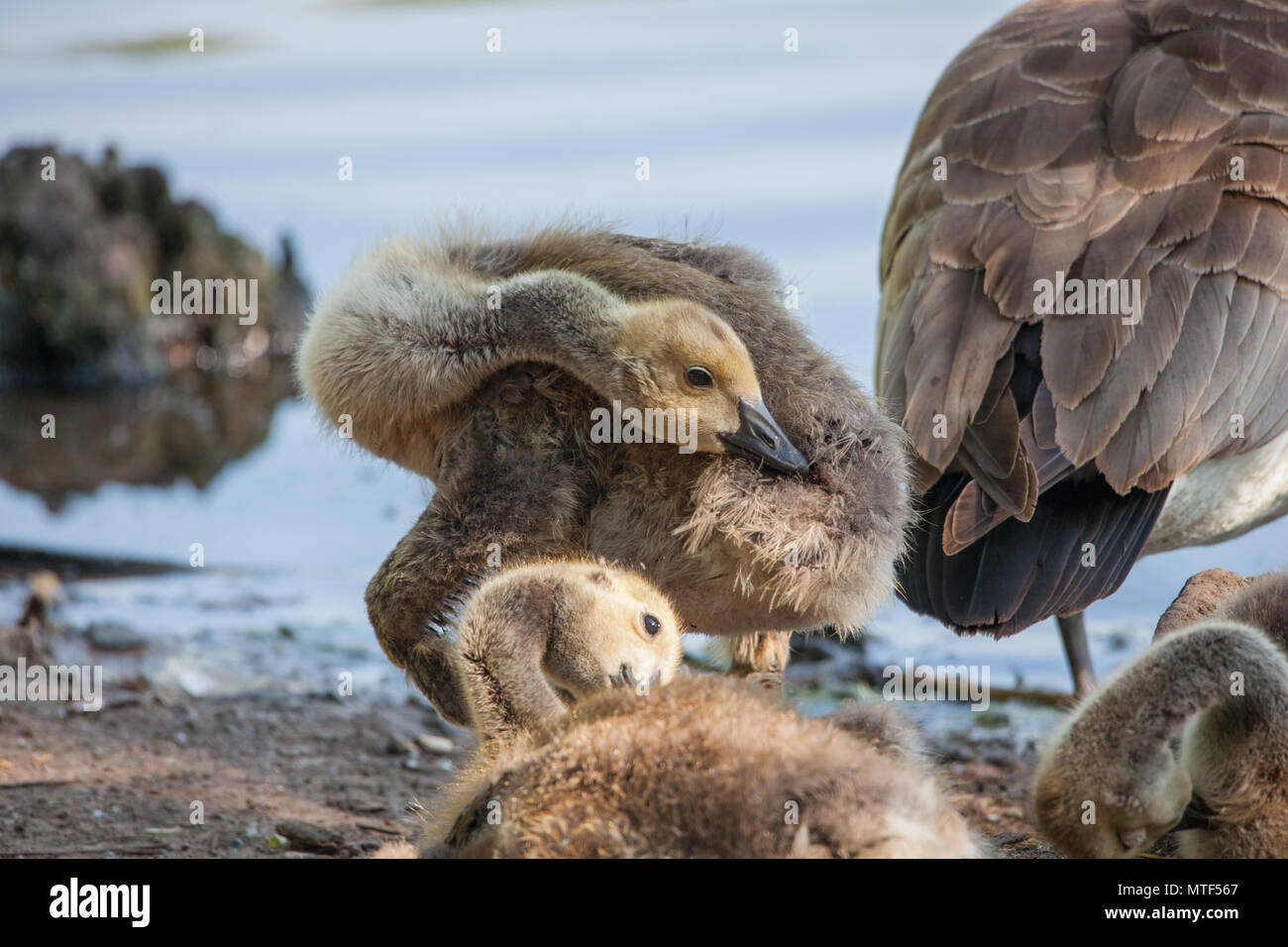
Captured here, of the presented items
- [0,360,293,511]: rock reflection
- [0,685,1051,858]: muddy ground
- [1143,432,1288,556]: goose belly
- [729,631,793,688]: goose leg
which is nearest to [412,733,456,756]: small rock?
[0,685,1051,858]: muddy ground

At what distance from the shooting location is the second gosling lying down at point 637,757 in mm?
1822

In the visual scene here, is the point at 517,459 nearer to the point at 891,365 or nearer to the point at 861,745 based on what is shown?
the point at 861,745

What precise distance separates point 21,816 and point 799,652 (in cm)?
243

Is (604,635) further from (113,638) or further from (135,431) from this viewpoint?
(135,431)

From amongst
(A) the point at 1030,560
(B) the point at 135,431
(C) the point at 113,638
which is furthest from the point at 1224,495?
(B) the point at 135,431

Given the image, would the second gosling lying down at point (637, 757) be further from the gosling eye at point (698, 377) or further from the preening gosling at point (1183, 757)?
the gosling eye at point (698, 377)

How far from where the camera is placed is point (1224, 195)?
3158 millimetres

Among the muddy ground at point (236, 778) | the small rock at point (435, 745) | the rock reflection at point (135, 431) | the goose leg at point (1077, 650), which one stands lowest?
the small rock at point (435, 745)

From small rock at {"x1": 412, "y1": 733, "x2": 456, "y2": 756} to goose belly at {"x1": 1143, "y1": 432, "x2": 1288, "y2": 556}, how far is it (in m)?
1.89

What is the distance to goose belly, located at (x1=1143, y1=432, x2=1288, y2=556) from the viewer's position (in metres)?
3.35

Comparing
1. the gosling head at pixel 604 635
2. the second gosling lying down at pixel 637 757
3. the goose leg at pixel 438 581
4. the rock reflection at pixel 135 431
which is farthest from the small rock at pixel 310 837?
the rock reflection at pixel 135 431

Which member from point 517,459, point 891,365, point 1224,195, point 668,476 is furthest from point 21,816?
point 1224,195

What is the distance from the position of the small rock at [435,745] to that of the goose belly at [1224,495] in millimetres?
1893

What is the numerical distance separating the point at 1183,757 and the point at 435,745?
6.82ft
